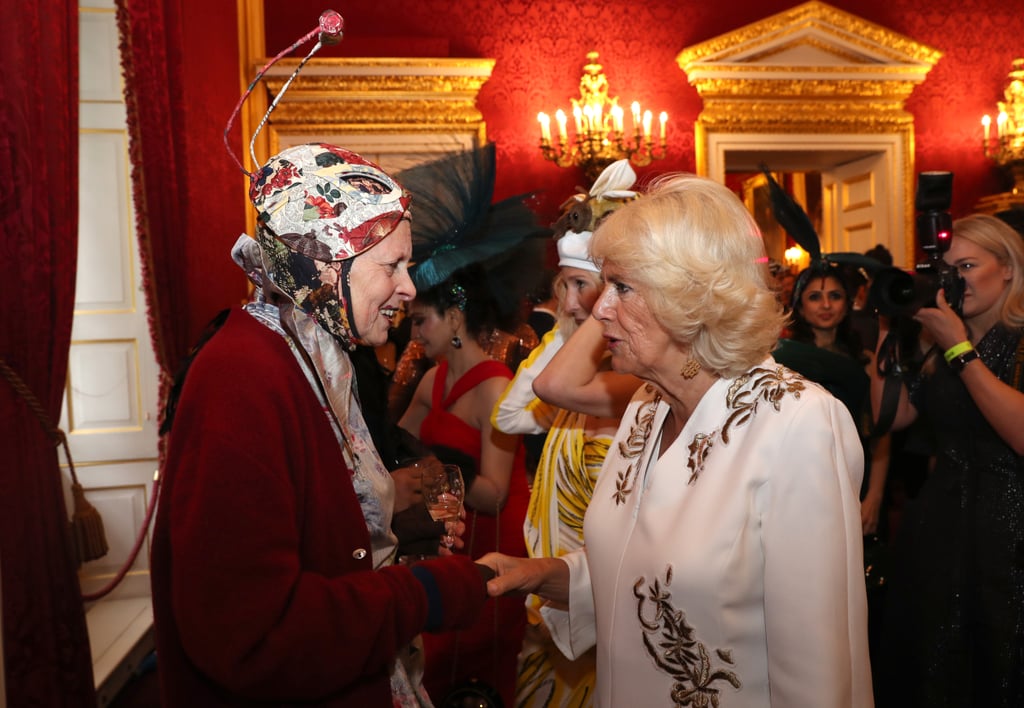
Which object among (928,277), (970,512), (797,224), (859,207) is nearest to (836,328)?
(797,224)

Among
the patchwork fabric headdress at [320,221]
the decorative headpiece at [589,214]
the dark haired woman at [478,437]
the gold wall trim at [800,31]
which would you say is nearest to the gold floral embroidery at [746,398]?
the patchwork fabric headdress at [320,221]

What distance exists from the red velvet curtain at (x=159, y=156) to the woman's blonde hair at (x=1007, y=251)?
3636 mm

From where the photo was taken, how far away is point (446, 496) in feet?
5.46

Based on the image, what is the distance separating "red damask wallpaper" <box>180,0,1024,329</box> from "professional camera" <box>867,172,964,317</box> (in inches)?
162

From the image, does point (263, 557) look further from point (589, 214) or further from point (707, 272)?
point (589, 214)

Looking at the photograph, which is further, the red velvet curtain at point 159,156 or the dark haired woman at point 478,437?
the red velvet curtain at point 159,156

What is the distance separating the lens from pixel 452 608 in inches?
53.3

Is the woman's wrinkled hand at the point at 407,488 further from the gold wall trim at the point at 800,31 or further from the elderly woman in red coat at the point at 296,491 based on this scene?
the gold wall trim at the point at 800,31

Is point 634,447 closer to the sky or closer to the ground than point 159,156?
closer to the ground

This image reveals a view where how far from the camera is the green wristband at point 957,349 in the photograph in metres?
2.61

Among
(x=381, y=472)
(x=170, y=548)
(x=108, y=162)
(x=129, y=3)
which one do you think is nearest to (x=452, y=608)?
(x=381, y=472)

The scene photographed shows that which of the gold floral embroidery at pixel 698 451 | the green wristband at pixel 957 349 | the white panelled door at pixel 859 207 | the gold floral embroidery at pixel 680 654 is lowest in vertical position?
the gold floral embroidery at pixel 680 654

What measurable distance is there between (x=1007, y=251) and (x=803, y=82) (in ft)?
15.8

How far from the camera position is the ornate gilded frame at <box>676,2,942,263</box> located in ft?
22.7
